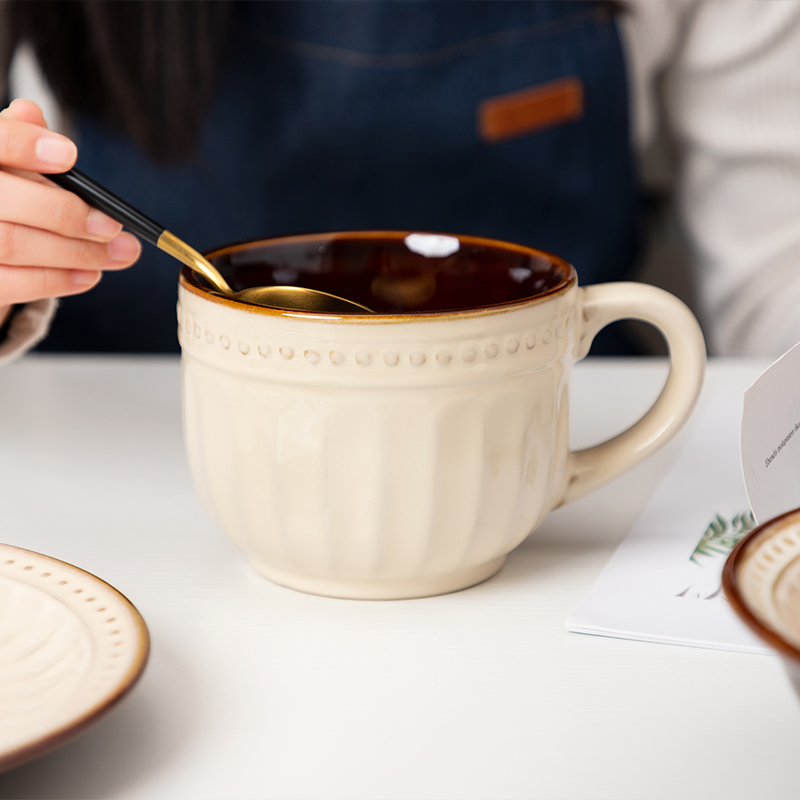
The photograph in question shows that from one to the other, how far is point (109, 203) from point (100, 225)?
14 millimetres

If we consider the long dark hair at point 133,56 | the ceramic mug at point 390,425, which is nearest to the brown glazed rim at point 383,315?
the ceramic mug at point 390,425

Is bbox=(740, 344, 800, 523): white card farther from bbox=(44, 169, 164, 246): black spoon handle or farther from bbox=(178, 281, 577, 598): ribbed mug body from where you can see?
bbox=(44, 169, 164, 246): black spoon handle

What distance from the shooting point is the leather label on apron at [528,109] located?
696 millimetres

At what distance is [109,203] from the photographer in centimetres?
33

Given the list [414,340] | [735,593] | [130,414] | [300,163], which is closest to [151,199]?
[300,163]

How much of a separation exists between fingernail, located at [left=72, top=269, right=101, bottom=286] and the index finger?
0.06 m

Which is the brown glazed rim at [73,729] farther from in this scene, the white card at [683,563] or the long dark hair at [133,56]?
the long dark hair at [133,56]

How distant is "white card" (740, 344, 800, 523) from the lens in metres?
0.28

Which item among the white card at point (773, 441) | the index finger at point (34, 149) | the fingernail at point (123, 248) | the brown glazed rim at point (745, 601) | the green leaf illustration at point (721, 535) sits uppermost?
the index finger at point (34, 149)

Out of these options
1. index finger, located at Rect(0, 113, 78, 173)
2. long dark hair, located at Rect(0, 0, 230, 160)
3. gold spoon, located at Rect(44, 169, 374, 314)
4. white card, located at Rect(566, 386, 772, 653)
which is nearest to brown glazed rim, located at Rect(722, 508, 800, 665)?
white card, located at Rect(566, 386, 772, 653)

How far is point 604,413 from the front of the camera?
484 millimetres

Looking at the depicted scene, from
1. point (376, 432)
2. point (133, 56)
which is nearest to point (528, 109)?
point (133, 56)

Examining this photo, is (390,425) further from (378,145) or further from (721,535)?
(378,145)

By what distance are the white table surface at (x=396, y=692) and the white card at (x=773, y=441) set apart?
51 millimetres
